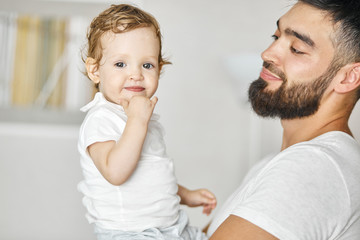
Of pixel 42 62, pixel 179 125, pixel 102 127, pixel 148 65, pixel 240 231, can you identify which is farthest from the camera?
pixel 42 62

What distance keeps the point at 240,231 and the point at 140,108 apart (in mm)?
394

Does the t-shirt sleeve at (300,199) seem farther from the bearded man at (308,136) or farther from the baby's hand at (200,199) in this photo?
the baby's hand at (200,199)

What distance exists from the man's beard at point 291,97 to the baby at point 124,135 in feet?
1.26

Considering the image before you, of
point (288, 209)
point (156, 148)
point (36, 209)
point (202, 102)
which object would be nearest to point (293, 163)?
point (288, 209)

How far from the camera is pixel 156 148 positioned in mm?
1328

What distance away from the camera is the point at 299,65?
1459 millimetres

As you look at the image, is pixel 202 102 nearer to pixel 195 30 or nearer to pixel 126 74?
pixel 195 30

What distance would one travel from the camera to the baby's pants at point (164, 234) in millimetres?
1253

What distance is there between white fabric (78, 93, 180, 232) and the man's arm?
0.20m

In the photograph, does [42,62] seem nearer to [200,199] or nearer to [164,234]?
[200,199]

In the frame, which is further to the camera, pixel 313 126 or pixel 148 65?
pixel 313 126

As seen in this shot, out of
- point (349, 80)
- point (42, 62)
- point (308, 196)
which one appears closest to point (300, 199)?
point (308, 196)

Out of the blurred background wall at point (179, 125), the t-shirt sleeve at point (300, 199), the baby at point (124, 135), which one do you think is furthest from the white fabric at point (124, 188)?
the blurred background wall at point (179, 125)

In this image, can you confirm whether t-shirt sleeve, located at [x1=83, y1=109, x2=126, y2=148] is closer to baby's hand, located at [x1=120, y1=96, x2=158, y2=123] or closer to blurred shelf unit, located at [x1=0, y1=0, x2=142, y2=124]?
baby's hand, located at [x1=120, y1=96, x2=158, y2=123]
